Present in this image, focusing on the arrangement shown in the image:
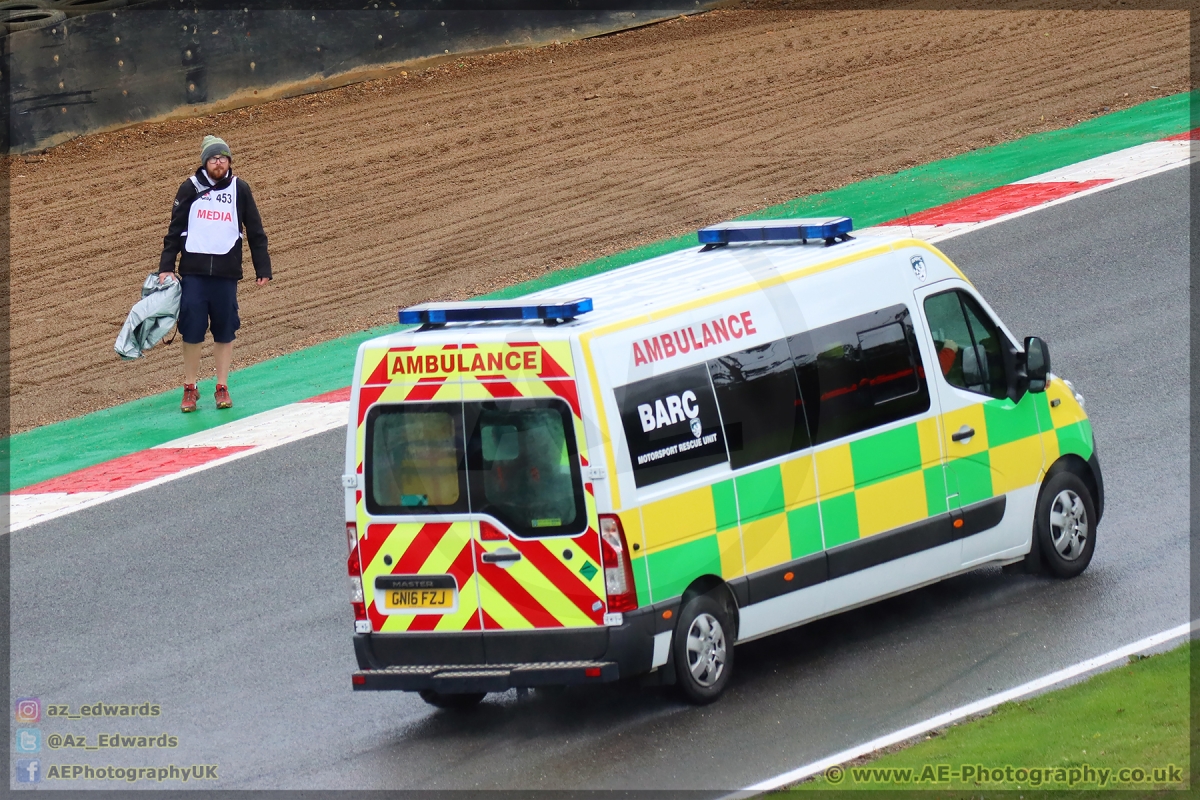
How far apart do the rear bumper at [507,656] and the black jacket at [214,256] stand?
642 centimetres

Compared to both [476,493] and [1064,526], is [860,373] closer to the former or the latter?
[1064,526]

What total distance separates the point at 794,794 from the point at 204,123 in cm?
1891

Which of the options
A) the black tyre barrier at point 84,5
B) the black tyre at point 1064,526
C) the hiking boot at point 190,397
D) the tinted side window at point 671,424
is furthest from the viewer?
the black tyre barrier at point 84,5

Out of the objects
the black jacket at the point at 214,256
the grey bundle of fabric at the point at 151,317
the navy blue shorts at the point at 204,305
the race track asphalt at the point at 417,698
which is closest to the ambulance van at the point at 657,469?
the race track asphalt at the point at 417,698

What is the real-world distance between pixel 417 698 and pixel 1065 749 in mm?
3522

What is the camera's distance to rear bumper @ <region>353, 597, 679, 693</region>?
26.1ft

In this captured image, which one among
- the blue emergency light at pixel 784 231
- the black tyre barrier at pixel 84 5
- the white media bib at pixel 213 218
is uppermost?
the black tyre barrier at pixel 84 5

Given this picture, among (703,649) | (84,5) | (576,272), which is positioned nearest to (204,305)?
(576,272)

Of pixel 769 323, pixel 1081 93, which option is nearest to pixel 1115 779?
pixel 769 323

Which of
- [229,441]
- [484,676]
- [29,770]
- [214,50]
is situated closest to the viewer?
[484,676]

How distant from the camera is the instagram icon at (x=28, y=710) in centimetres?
912

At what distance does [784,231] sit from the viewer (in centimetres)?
948

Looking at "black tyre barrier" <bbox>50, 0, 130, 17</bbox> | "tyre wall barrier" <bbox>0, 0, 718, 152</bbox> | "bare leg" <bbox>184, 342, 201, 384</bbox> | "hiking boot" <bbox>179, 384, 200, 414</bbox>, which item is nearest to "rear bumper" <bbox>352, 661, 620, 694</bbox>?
"bare leg" <bbox>184, 342, 201, 384</bbox>

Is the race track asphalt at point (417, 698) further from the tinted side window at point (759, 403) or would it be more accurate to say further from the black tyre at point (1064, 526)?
the tinted side window at point (759, 403)
